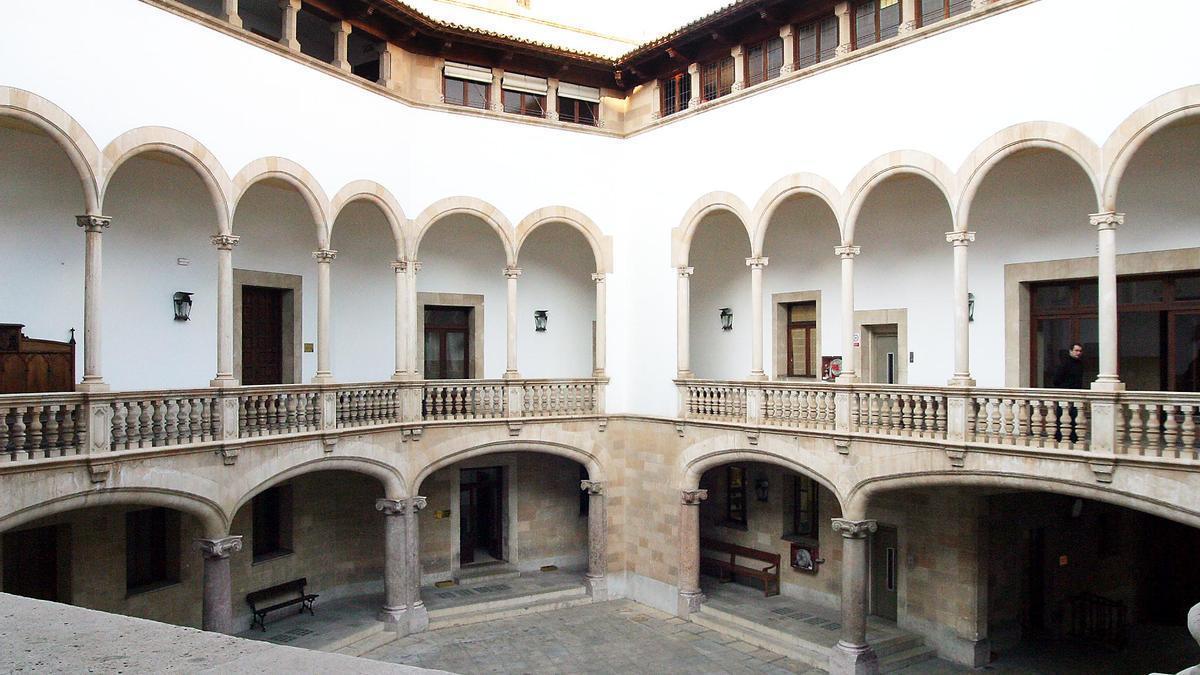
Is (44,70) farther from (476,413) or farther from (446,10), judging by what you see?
(446,10)

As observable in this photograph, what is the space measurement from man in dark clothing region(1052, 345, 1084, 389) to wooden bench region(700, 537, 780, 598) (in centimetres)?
649

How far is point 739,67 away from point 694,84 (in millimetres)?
1174

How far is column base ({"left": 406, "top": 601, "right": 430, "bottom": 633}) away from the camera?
49.8 ft

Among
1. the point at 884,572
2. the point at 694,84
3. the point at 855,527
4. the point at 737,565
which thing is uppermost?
the point at 694,84

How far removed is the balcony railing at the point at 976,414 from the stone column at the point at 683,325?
45cm

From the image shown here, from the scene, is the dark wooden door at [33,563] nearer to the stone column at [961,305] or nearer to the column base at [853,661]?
the column base at [853,661]

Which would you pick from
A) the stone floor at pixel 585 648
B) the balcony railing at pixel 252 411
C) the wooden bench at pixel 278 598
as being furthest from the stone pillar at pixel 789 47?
the wooden bench at pixel 278 598

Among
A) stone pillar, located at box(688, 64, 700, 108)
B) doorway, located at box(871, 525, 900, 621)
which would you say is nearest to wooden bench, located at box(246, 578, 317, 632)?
doorway, located at box(871, 525, 900, 621)

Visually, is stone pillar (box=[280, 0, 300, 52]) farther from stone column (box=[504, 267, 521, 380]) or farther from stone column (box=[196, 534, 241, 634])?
stone column (box=[196, 534, 241, 634])

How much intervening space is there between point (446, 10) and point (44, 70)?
11039 mm

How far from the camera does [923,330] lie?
14.6 metres

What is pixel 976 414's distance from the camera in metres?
11.6

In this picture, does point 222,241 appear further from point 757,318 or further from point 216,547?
point 757,318

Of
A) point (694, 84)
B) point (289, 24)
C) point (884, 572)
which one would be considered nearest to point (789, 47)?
point (694, 84)
